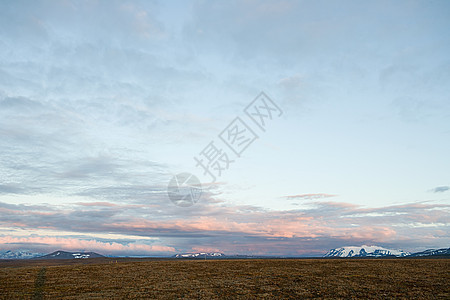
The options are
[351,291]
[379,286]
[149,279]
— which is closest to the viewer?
[351,291]

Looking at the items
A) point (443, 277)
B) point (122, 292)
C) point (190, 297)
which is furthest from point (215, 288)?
point (443, 277)

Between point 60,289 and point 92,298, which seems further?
point 60,289

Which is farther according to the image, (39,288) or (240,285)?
(240,285)

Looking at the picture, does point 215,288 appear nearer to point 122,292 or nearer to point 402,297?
point 122,292

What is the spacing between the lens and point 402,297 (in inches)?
1088

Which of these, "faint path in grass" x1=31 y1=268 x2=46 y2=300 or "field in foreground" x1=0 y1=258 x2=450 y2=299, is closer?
"faint path in grass" x1=31 y1=268 x2=46 y2=300

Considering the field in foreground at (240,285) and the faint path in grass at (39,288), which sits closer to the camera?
the faint path in grass at (39,288)

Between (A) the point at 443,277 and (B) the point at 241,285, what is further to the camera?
(A) the point at 443,277

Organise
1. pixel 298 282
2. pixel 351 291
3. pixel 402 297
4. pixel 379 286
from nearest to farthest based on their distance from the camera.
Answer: pixel 402 297
pixel 351 291
pixel 379 286
pixel 298 282

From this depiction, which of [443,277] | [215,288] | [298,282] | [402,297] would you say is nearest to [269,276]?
[298,282]

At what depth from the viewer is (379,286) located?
33.0 meters

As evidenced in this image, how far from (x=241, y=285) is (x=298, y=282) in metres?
6.38

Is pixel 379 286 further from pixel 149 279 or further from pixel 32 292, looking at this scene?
pixel 32 292

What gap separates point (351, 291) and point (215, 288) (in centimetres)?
1292
